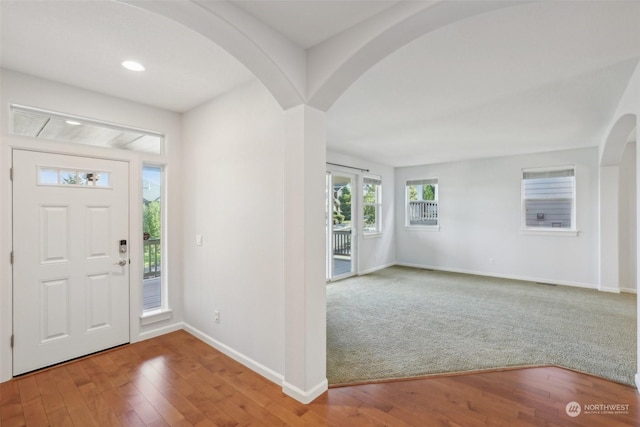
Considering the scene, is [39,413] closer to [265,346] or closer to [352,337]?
[265,346]

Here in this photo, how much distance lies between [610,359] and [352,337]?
94.5 inches

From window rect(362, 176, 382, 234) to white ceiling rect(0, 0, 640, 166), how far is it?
2.90 meters

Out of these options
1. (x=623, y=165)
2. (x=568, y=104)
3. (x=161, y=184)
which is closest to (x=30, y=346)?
(x=161, y=184)

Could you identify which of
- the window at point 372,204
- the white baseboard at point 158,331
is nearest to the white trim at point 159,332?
the white baseboard at point 158,331

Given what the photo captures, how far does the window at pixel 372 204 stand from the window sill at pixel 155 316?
169 inches

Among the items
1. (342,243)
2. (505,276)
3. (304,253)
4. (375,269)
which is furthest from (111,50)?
(505,276)

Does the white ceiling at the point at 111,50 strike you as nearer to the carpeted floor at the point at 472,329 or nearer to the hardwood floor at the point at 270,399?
the hardwood floor at the point at 270,399

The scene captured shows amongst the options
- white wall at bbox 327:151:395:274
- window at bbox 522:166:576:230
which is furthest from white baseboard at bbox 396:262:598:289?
window at bbox 522:166:576:230

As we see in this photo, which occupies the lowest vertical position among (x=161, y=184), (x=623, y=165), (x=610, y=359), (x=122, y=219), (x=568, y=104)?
(x=610, y=359)

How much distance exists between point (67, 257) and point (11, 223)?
489 mm

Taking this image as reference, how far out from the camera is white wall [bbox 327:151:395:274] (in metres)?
6.09

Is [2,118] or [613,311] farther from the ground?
[2,118]

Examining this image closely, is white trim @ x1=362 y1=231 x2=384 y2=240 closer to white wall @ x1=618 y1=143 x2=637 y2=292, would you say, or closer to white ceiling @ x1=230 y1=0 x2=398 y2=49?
white wall @ x1=618 y1=143 x2=637 y2=292

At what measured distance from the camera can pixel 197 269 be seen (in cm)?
328
